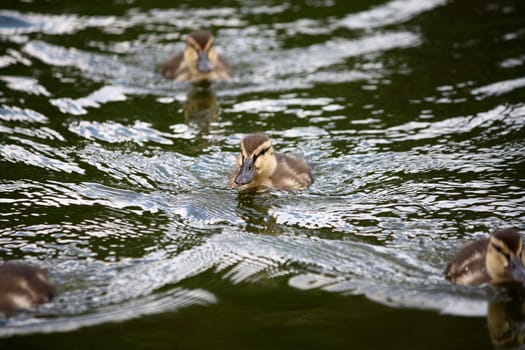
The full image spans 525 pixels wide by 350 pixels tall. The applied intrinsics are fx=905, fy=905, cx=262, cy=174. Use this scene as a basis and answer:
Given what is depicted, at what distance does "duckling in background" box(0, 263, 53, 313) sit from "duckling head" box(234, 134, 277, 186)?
1.95m

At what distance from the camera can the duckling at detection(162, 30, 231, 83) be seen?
9180mm

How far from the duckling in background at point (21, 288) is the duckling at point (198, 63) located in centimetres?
459

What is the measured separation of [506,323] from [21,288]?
2.54 metres

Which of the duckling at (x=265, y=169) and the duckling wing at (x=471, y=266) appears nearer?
the duckling wing at (x=471, y=266)

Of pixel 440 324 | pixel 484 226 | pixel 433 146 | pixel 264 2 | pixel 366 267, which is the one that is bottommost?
pixel 440 324

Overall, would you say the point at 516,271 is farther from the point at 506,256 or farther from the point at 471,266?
the point at 471,266

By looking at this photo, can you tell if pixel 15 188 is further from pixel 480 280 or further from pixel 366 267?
pixel 480 280

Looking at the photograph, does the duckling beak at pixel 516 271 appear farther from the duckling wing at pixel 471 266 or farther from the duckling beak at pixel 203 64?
the duckling beak at pixel 203 64

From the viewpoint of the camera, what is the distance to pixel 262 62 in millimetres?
9617

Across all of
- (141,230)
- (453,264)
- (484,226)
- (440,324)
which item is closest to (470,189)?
(484,226)

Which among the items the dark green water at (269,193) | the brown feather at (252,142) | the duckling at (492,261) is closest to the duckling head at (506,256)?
the duckling at (492,261)

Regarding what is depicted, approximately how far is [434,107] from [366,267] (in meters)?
3.18

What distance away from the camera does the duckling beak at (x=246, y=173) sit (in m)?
6.44

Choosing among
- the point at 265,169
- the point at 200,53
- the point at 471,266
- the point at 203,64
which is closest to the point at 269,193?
the point at 265,169
